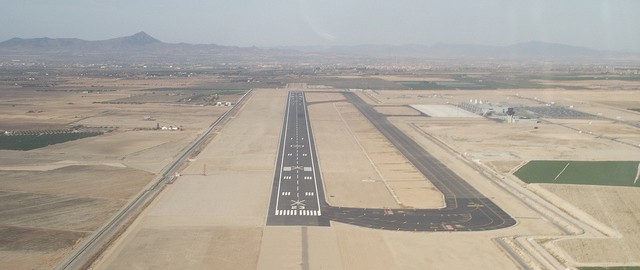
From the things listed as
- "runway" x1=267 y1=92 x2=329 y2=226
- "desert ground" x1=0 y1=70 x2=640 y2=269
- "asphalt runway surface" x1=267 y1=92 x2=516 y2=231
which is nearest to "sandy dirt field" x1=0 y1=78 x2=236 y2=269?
"desert ground" x1=0 y1=70 x2=640 y2=269

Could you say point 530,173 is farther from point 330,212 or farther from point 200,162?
point 200,162

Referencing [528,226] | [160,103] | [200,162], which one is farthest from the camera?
[160,103]

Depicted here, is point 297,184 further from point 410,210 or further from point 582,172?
point 582,172

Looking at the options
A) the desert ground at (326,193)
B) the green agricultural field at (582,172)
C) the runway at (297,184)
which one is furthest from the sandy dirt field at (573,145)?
the runway at (297,184)

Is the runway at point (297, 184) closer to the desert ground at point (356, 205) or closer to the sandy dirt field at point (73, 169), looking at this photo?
the desert ground at point (356, 205)

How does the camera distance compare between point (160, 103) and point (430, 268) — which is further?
point (160, 103)

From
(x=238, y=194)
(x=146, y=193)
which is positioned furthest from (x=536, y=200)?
(x=146, y=193)
